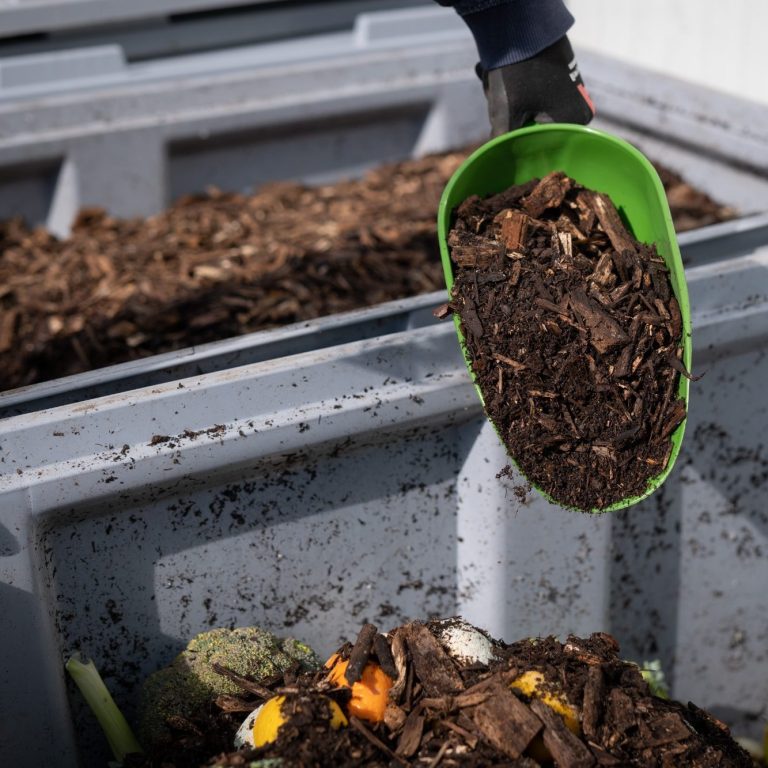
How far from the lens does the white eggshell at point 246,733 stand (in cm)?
166

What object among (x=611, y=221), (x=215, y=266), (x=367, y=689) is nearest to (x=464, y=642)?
(x=367, y=689)

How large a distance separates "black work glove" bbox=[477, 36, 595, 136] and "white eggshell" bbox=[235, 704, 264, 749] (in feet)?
4.11

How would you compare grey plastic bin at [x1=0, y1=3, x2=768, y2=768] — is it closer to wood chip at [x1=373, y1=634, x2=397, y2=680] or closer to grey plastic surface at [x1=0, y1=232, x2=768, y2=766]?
grey plastic surface at [x1=0, y1=232, x2=768, y2=766]

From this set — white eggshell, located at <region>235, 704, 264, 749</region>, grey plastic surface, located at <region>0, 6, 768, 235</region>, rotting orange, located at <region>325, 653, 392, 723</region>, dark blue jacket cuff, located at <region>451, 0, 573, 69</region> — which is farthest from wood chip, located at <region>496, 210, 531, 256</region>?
grey plastic surface, located at <region>0, 6, 768, 235</region>

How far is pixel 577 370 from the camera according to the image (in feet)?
5.85

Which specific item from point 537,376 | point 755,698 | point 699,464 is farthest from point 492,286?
point 755,698

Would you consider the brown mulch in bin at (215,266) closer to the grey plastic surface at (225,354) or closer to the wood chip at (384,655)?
the grey plastic surface at (225,354)

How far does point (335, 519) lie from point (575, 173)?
34.7 inches

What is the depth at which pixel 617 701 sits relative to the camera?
5.39 ft

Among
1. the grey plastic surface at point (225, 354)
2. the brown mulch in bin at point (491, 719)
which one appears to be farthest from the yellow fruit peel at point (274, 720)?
the grey plastic surface at point (225, 354)

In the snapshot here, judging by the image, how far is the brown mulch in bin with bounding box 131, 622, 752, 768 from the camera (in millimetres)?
1536

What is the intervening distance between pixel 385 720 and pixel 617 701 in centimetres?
38

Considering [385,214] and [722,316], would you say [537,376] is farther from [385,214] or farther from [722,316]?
[385,214]

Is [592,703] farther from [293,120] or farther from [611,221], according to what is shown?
[293,120]
